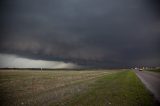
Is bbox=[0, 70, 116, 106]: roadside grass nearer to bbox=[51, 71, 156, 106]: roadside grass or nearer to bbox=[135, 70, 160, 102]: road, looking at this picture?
bbox=[51, 71, 156, 106]: roadside grass

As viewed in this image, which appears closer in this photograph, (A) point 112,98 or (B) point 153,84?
(A) point 112,98

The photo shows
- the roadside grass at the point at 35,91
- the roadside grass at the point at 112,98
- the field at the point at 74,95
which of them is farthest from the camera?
the roadside grass at the point at 35,91

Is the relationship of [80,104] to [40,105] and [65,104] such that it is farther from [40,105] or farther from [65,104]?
[40,105]

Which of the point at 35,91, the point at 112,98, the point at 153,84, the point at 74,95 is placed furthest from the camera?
the point at 153,84

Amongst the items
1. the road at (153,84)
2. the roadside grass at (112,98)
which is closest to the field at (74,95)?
the roadside grass at (112,98)

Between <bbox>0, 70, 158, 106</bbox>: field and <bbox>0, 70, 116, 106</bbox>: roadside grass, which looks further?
<bbox>0, 70, 116, 106</bbox>: roadside grass

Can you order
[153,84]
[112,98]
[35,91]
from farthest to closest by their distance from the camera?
[153,84] < [35,91] < [112,98]

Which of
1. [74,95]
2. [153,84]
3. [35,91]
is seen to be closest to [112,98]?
[74,95]

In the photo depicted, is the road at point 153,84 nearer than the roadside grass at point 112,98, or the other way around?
the roadside grass at point 112,98

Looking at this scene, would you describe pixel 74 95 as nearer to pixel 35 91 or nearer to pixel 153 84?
pixel 35 91

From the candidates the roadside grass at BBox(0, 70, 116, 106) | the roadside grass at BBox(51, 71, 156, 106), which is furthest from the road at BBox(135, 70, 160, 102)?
the roadside grass at BBox(0, 70, 116, 106)

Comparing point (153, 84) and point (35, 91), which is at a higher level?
point (153, 84)

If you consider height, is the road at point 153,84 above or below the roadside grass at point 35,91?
above

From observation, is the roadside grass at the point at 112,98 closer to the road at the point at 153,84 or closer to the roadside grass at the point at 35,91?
the road at the point at 153,84
